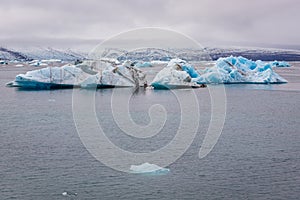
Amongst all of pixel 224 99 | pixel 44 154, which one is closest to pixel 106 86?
pixel 224 99

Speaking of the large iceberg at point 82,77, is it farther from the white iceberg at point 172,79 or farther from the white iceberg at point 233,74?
the white iceberg at point 233,74

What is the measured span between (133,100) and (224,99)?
4.96 m

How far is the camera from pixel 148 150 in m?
11.9

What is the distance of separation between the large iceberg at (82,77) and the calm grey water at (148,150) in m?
6.80

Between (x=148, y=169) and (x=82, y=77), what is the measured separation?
17.7 meters

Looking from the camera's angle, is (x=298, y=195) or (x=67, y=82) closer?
(x=298, y=195)

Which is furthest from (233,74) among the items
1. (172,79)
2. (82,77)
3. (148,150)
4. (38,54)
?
(38,54)

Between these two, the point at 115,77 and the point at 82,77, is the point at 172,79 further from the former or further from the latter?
the point at 82,77

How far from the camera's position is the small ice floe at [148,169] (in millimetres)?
9852

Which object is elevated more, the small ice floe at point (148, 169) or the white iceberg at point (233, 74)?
the white iceberg at point (233, 74)

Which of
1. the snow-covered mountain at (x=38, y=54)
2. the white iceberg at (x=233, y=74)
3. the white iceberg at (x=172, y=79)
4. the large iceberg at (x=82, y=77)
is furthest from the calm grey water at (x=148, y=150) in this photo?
the snow-covered mountain at (x=38, y=54)

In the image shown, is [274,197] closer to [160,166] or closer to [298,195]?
[298,195]

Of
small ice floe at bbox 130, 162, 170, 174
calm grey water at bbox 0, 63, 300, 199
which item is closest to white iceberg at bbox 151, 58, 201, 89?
Result: calm grey water at bbox 0, 63, 300, 199

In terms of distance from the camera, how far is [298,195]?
855 cm
